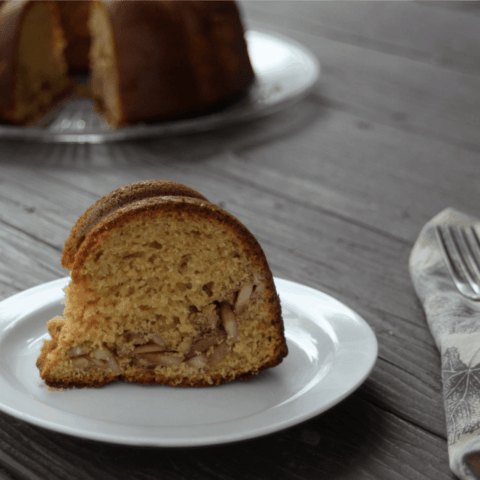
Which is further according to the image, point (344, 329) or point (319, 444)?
point (344, 329)

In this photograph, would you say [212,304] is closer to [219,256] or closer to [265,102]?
[219,256]

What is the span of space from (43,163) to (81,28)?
962 millimetres

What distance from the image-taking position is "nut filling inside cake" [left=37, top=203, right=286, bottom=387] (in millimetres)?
930

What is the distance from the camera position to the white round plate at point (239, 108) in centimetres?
184

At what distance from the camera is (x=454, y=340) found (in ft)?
3.37

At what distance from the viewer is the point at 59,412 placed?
81 centimetres

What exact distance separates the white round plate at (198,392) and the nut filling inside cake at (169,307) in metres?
0.03

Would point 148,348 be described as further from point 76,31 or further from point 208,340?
point 76,31

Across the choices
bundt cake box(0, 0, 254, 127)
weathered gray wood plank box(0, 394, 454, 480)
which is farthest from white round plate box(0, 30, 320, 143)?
weathered gray wood plank box(0, 394, 454, 480)

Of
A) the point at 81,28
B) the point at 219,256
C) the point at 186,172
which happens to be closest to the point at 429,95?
the point at 186,172

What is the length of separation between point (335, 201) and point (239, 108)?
23.0 inches

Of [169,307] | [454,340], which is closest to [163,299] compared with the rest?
[169,307]

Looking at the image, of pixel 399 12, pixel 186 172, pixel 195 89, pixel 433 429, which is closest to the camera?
pixel 433 429

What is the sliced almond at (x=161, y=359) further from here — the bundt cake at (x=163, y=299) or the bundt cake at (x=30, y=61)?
the bundt cake at (x=30, y=61)
